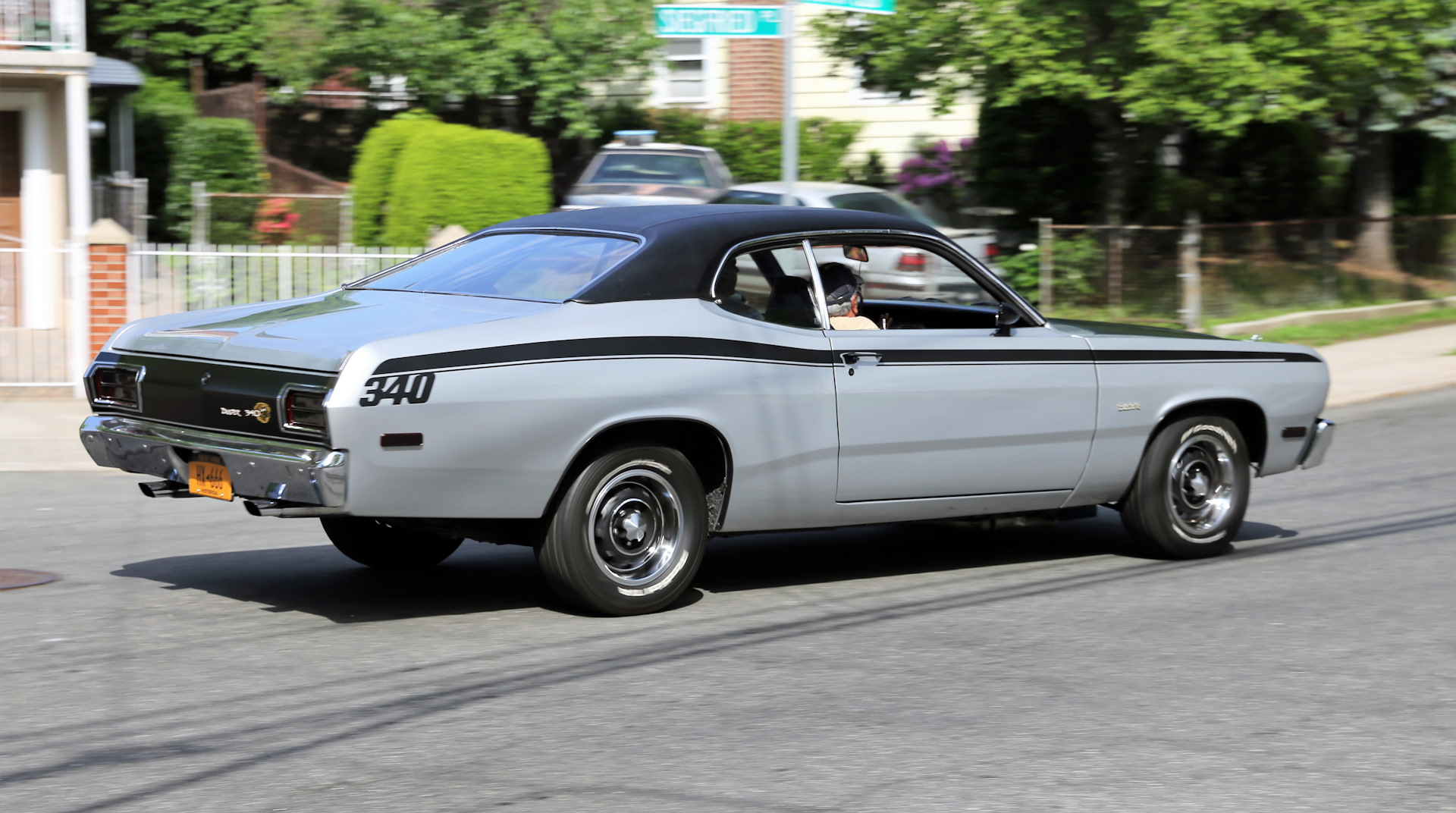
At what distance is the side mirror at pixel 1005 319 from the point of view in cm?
725

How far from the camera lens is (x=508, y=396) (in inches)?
229

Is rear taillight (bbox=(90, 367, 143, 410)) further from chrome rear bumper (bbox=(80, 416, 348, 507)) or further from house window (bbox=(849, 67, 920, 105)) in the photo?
house window (bbox=(849, 67, 920, 105))

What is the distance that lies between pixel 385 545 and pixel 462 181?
1159 centimetres

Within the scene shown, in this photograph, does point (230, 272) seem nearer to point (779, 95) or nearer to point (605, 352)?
point (605, 352)

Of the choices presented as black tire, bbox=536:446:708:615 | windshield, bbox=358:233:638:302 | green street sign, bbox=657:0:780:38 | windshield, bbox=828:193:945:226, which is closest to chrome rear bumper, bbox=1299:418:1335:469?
black tire, bbox=536:446:708:615

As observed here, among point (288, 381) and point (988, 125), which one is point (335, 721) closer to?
point (288, 381)

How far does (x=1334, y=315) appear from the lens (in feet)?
67.3

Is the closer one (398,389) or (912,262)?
(398,389)

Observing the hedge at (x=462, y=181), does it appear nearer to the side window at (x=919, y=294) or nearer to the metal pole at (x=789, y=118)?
the metal pole at (x=789, y=118)

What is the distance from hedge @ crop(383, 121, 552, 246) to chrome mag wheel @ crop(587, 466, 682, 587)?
1213cm

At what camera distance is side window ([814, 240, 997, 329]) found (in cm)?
729

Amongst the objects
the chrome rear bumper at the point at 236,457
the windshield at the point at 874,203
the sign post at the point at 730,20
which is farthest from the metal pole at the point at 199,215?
the chrome rear bumper at the point at 236,457

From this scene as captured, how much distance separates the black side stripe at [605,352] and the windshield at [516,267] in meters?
0.32

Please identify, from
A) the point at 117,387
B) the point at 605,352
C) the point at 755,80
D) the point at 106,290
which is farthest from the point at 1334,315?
the point at 117,387
